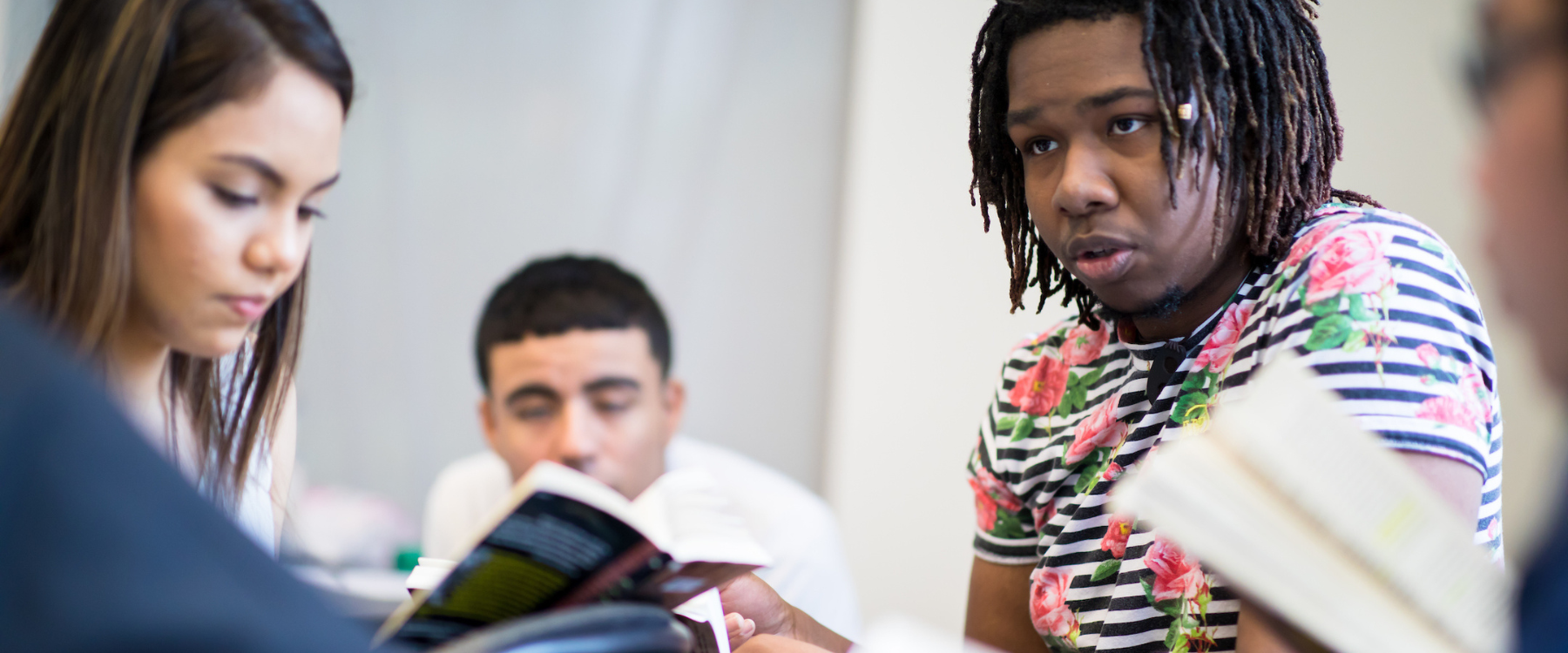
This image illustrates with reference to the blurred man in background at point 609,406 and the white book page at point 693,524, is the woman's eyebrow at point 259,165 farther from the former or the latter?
the blurred man in background at point 609,406

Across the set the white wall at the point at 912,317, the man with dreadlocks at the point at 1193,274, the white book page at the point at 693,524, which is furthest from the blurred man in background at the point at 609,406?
the white book page at the point at 693,524

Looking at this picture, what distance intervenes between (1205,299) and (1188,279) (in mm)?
41

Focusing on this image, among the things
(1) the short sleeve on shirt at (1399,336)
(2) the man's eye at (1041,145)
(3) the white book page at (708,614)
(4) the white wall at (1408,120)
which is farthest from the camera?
(4) the white wall at (1408,120)

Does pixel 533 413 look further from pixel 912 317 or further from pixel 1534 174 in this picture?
pixel 1534 174

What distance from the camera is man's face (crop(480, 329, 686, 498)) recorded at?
182cm

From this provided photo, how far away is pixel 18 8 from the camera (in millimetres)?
2391

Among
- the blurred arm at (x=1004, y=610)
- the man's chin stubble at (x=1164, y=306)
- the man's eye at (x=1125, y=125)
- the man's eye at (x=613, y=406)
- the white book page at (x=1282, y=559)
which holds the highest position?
the man's eye at (x=1125, y=125)

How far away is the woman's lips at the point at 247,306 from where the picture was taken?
2.89 ft

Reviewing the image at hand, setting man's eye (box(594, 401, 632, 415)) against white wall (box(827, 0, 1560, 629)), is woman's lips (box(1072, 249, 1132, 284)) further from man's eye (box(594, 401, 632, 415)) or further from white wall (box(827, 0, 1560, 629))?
white wall (box(827, 0, 1560, 629))

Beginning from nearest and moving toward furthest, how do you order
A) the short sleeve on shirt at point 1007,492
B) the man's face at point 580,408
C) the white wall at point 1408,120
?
the short sleeve on shirt at point 1007,492, the man's face at point 580,408, the white wall at point 1408,120

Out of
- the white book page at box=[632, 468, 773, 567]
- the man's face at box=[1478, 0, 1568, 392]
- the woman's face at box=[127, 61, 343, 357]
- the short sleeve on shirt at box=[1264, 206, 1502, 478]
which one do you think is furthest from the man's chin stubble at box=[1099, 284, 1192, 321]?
the woman's face at box=[127, 61, 343, 357]

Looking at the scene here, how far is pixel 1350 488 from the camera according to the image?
20.6 inches

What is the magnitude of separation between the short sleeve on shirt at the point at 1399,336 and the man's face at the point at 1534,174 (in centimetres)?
36

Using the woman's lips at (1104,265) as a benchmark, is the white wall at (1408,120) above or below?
above
